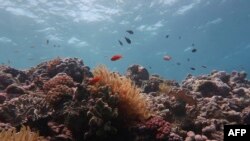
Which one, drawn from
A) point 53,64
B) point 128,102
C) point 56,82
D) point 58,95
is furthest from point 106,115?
point 53,64

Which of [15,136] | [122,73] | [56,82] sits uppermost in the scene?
[122,73]

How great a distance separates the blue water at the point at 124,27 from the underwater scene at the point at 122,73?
14 cm

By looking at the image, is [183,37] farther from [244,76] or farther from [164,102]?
[164,102]

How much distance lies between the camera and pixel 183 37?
48.1m

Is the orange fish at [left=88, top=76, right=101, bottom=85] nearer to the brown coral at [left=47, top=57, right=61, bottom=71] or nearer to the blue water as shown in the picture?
the brown coral at [left=47, top=57, right=61, bottom=71]

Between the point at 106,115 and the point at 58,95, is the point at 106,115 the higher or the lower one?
the lower one

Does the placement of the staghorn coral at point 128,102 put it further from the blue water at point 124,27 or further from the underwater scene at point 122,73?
the blue water at point 124,27

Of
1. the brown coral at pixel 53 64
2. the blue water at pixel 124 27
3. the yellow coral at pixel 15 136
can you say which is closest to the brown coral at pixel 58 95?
the yellow coral at pixel 15 136

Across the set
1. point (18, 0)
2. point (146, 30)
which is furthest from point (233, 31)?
point (18, 0)

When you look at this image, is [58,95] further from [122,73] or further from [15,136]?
[122,73]

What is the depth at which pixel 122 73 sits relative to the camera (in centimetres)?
2842

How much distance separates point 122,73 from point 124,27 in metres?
14.9

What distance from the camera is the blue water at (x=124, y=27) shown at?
111 ft

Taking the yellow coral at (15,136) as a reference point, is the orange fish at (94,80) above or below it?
above
